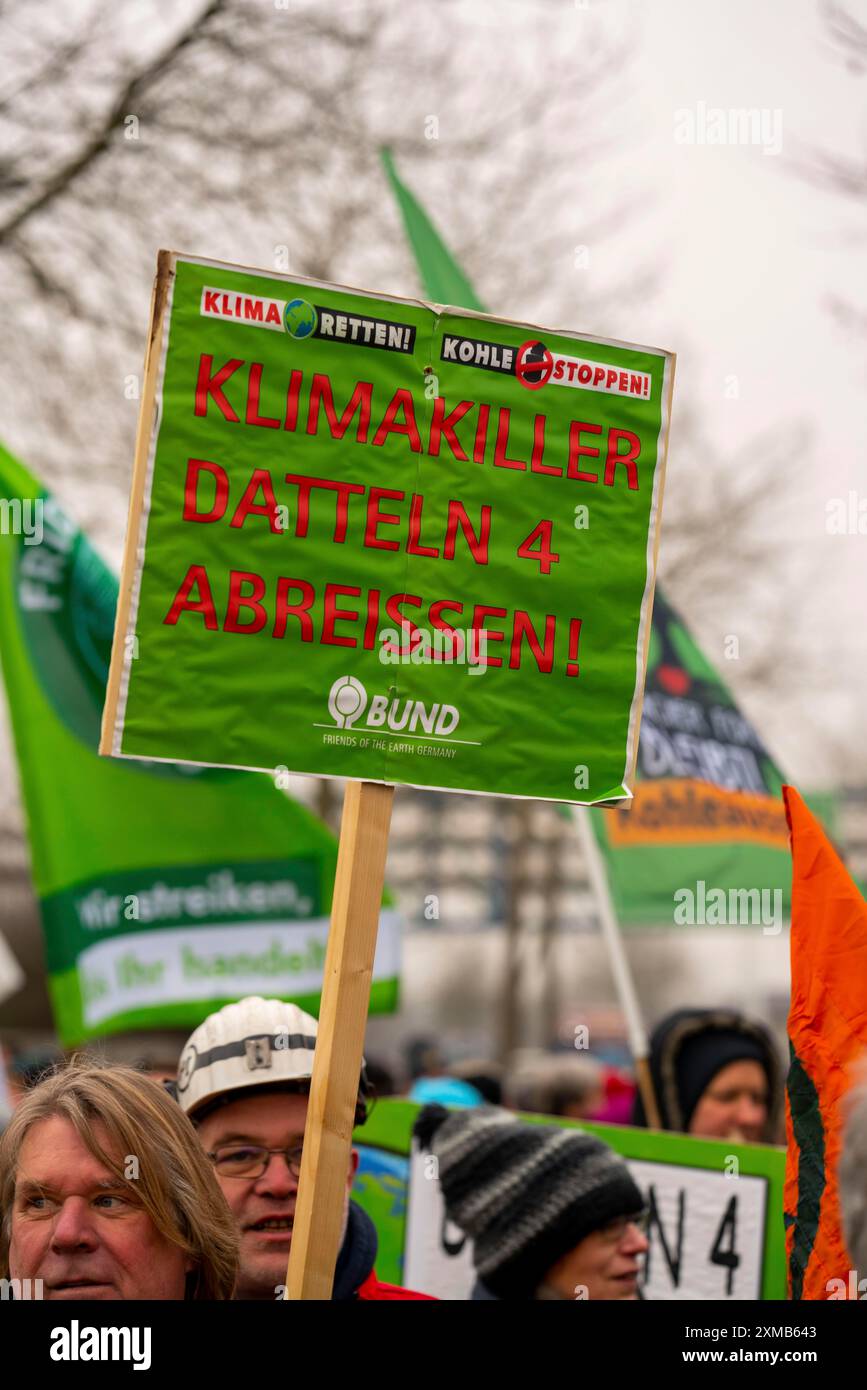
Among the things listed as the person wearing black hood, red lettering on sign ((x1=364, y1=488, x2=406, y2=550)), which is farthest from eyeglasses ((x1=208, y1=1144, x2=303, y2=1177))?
the person wearing black hood

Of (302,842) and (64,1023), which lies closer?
(64,1023)

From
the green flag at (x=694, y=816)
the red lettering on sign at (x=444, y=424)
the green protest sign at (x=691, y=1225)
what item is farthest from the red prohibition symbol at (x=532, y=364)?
the green flag at (x=694, y=816)

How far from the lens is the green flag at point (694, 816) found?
21.9 ft

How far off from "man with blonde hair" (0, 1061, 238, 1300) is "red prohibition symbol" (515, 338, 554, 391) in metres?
1.41

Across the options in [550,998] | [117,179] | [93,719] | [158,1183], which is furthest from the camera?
[550,998]

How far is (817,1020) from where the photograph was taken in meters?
2.84

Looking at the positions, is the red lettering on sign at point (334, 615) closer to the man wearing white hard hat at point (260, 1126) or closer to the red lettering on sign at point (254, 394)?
the red lettering on sign at point (254, 394)

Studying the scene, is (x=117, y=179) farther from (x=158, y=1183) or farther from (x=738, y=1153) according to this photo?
(x=158, y=1183)

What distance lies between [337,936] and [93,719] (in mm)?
3840

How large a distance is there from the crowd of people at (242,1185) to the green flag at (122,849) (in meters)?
1.93

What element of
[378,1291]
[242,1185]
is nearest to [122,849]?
[242,1185]

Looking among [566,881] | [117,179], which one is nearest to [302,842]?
[117,179]

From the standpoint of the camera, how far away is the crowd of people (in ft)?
8.46
